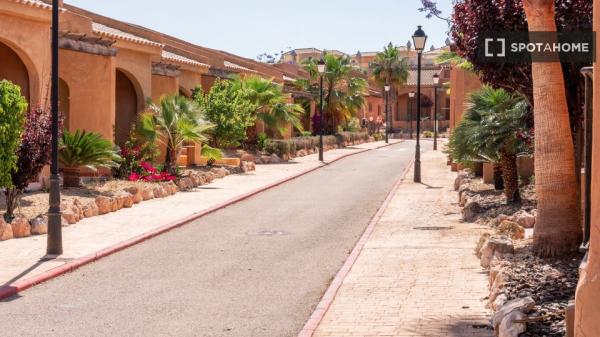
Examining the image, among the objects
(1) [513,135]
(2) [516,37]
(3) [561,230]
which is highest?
(2) [516,37]

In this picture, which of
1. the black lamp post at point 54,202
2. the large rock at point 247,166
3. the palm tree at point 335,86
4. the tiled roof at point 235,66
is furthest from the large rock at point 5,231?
the palm tree at point 335,86

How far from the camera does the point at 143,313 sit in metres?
11.1

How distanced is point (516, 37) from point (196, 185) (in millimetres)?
17830

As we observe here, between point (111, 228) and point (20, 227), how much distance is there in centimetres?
224

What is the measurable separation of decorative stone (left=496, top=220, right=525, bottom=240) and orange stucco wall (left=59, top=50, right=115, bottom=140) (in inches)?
628

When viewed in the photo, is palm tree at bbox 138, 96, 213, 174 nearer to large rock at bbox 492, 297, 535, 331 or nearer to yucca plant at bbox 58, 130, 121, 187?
yucca plant at bbox 58, 130, 121, 187

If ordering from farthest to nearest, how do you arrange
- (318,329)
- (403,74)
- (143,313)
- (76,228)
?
(403,74)
(76,228)
(143,313)
(318,329)

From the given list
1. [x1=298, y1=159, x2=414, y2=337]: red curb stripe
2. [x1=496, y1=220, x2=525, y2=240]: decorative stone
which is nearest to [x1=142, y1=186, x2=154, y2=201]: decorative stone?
[x1=298, y1=159, x2=414, y2=337]: red curb stripe

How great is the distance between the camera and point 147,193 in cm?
2561

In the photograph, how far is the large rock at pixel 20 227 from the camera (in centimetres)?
1748

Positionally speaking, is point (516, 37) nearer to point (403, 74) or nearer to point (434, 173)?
point (434, 173)

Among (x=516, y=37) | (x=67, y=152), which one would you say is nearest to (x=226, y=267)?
(x=516, y=37)

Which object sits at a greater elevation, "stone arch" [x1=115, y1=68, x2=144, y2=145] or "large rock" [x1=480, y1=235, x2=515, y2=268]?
"stone arch" [x1=115, y1=68, x2=144, y2=145]

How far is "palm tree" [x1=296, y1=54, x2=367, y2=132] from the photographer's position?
64688 millimetres
